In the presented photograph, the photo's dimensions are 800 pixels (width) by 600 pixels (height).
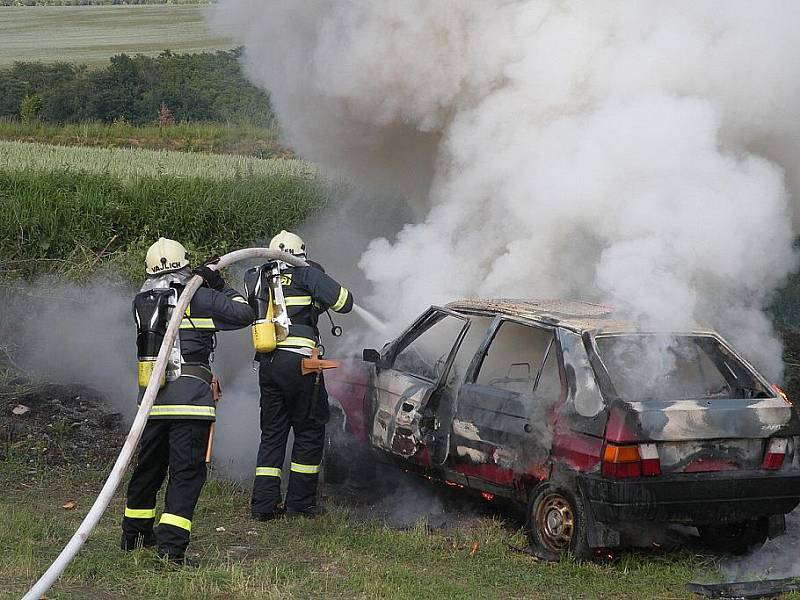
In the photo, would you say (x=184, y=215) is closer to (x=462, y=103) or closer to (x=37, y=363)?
(x=37, y=363)

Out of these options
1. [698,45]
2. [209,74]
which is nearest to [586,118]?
[698,45]

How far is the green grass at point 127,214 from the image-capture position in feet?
47.0

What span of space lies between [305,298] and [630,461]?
2.65 meters

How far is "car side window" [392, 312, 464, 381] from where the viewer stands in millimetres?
7613

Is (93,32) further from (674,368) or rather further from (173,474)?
(674,368)

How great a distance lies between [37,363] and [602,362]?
7.26 metres

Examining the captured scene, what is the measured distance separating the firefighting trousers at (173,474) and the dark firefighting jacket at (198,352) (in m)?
0.07

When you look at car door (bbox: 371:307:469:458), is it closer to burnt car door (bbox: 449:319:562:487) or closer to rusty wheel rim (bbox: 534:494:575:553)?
burnt car door (bbox: 449:319:562:487)

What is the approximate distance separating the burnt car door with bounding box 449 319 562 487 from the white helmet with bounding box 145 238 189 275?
6.27 ft

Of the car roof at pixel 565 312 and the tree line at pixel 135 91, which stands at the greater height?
the tree line at pixel 135 91

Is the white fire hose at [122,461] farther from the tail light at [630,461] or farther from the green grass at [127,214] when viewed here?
the green grass at [127,214]

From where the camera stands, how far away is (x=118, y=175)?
1716 centimetres

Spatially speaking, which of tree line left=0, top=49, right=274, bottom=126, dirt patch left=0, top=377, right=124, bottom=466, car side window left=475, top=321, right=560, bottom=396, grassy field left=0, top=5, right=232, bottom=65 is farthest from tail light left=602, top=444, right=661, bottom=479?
grassy field left=0, top=5, right=232, bottom=65

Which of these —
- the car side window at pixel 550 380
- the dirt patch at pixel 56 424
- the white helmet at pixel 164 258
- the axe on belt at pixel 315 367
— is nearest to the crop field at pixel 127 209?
the dirt patch at pixel 56 424
